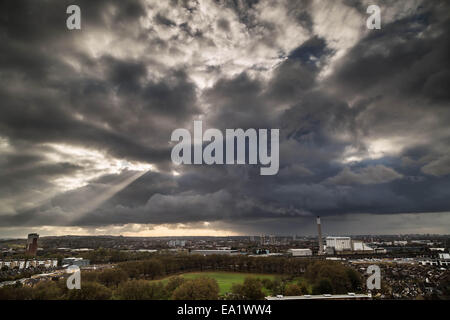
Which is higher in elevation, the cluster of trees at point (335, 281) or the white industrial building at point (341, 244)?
the cluster of trees at point (335, 281)

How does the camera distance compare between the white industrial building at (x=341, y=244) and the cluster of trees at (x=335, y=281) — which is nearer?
the cluster of trees at (x=335, y=281)

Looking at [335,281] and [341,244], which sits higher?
[335,281]

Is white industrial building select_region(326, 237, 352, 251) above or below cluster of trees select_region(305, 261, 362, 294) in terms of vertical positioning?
below

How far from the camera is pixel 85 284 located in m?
29.3

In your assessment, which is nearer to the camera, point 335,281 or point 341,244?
point 335,281

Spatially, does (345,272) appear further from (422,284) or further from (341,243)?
(341,243)

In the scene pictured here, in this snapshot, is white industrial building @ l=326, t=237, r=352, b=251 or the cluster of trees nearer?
the cluster of trees
